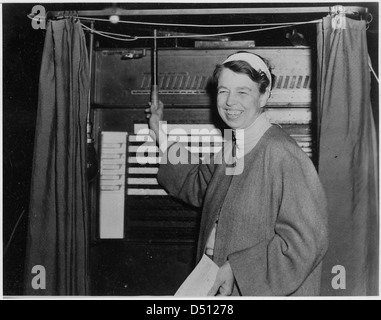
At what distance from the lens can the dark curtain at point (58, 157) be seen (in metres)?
1.66

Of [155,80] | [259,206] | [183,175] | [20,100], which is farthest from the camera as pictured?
[20,100]

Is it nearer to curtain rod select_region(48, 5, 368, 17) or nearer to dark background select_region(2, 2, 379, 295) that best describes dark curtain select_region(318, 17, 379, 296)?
curtain rod select_region(48, 5, 368, 17)

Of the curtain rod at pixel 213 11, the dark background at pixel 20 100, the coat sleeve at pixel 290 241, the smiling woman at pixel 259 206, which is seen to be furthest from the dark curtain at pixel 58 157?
the coat sleeve at pixel 290 241

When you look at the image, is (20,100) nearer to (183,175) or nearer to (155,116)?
(155,116)

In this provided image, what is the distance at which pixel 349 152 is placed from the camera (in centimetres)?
162

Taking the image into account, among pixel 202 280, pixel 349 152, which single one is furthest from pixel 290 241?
pixel 349 152

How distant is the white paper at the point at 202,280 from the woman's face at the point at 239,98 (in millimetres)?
510

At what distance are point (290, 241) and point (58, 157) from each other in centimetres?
96

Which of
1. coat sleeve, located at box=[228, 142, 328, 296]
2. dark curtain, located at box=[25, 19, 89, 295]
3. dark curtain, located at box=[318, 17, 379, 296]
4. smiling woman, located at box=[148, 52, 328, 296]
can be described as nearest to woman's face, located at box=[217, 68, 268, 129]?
smiling woman, located at box=[148, 52, 328, 296]

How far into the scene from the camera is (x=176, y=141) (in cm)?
199

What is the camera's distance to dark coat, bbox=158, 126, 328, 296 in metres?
1.31

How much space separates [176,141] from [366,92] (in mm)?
865

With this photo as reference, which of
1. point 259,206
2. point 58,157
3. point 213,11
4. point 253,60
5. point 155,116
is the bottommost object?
point 259,206
